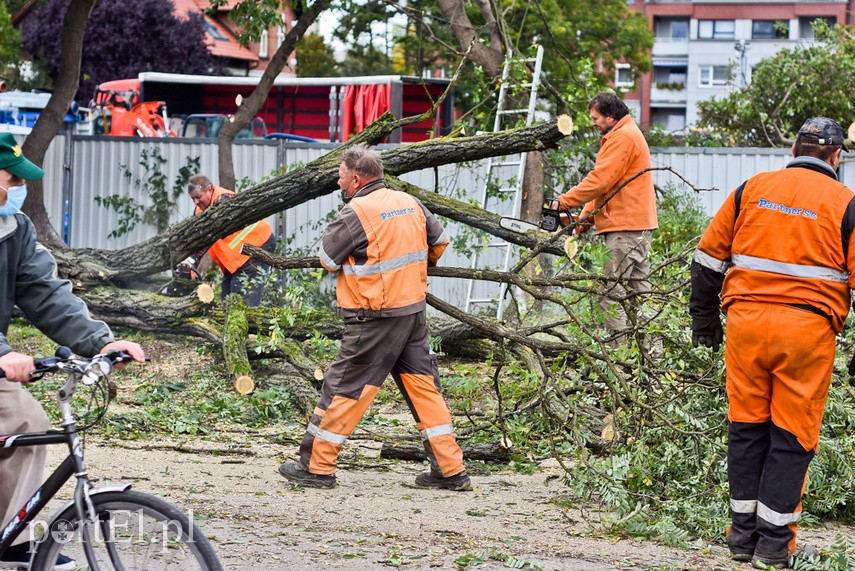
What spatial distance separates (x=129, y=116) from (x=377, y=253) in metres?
16.7

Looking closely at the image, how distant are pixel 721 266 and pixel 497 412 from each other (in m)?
2.14

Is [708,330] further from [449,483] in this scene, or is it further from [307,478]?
[307,478]

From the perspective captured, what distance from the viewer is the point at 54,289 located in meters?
4.00

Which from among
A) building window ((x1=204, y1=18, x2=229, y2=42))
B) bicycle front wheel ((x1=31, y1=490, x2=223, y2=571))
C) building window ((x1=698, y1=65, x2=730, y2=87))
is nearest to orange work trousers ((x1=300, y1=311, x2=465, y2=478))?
bicycle front wheel ((x1=31, y1=490, x2=223, y2=571))

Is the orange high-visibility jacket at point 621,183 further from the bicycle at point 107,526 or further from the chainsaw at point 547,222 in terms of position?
the bicycle at point 107,526

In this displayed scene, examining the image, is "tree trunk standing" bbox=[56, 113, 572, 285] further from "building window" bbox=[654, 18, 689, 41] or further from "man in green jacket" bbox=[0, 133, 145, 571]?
"building window" bbox=[654, 18, 689, 41]

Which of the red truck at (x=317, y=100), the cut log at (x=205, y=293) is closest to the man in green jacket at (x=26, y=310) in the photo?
the cut log at (x=205, y=293)

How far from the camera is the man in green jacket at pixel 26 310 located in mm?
3867

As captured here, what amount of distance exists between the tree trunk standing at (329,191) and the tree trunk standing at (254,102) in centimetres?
512

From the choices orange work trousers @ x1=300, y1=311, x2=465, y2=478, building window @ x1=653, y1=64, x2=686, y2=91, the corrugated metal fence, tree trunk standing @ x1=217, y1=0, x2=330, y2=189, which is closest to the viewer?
orange work trousers @ x1=300, y1=311, x2=465, y2=478

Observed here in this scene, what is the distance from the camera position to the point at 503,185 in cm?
1242

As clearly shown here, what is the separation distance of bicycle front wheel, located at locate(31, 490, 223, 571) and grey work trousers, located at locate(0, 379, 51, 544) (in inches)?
22.5

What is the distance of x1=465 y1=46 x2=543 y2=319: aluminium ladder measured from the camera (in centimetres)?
1191

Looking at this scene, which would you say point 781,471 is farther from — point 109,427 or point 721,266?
point 109,427
